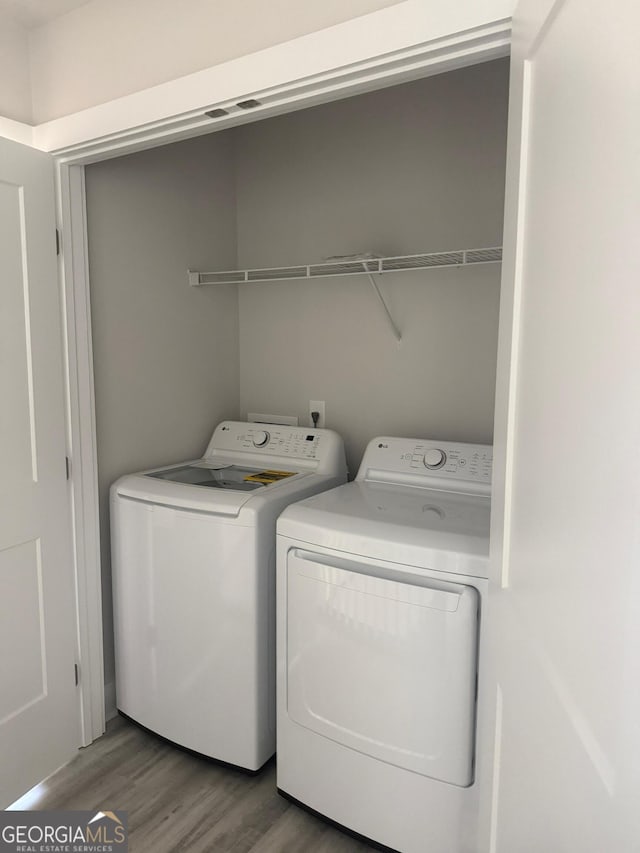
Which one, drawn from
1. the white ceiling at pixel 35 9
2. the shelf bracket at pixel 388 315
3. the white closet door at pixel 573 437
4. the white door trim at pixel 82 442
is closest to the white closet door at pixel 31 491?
the white door trim at pixel 82 442

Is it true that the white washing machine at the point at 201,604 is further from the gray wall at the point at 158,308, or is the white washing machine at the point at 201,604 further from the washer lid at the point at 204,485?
the gray wall at the point at 158,308

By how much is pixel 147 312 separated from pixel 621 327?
6.75ft

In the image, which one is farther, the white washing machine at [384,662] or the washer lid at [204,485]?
the washer lid at [204,485]

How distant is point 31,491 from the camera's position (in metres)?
1.83

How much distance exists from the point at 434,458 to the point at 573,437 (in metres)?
1.44

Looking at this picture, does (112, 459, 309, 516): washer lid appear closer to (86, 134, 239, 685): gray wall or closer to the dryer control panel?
(86, 134, 239, 685): gray wall

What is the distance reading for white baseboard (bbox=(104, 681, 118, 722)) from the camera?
221 centimetres

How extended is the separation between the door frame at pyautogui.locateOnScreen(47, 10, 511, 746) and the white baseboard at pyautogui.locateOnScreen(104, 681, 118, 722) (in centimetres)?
6

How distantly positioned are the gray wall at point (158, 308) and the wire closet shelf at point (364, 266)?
0.12m

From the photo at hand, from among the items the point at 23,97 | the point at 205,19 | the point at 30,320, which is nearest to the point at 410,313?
the point at 205,19

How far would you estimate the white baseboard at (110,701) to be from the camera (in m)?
2.21

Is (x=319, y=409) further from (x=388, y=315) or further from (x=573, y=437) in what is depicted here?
(x=573, y=437)

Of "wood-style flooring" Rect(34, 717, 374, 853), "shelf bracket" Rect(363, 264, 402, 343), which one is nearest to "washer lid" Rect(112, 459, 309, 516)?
"shelf bracket" Rect(363, 264, 402, 343)

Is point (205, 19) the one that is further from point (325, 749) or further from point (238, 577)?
point (325, 749)
